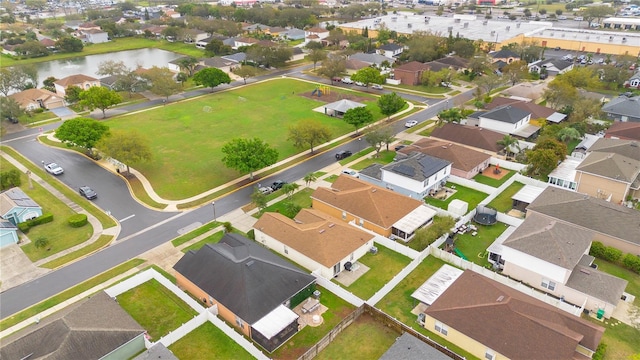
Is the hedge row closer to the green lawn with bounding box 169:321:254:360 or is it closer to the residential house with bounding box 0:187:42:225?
the green lawn with bounding box 169:321:254:360

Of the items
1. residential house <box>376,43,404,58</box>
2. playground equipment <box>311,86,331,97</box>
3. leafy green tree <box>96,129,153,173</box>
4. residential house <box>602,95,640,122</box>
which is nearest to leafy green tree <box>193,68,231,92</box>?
playground equipment <box>311,86,331,97</box>

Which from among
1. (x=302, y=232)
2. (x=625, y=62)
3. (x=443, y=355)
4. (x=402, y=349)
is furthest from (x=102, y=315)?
(x=625, y=62)

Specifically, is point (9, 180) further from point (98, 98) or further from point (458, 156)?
point (458, 156)

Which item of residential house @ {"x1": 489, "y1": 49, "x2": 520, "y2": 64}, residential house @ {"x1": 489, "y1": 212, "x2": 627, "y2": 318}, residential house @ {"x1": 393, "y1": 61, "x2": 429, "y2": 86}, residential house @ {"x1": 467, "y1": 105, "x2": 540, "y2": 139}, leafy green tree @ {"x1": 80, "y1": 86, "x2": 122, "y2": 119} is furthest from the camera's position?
residential house @ {"x1": 489, "y1": 49, "x2": 520, "y2": 64}

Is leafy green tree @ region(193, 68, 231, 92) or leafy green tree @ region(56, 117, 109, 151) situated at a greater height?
leafy green tree @ region(193, 68, 231, 92)

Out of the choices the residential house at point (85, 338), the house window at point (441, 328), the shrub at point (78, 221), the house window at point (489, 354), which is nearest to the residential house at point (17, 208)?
the shrub at point (78, 221)

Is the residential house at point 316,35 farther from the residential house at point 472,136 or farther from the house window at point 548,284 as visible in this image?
the house window at point 548,284
